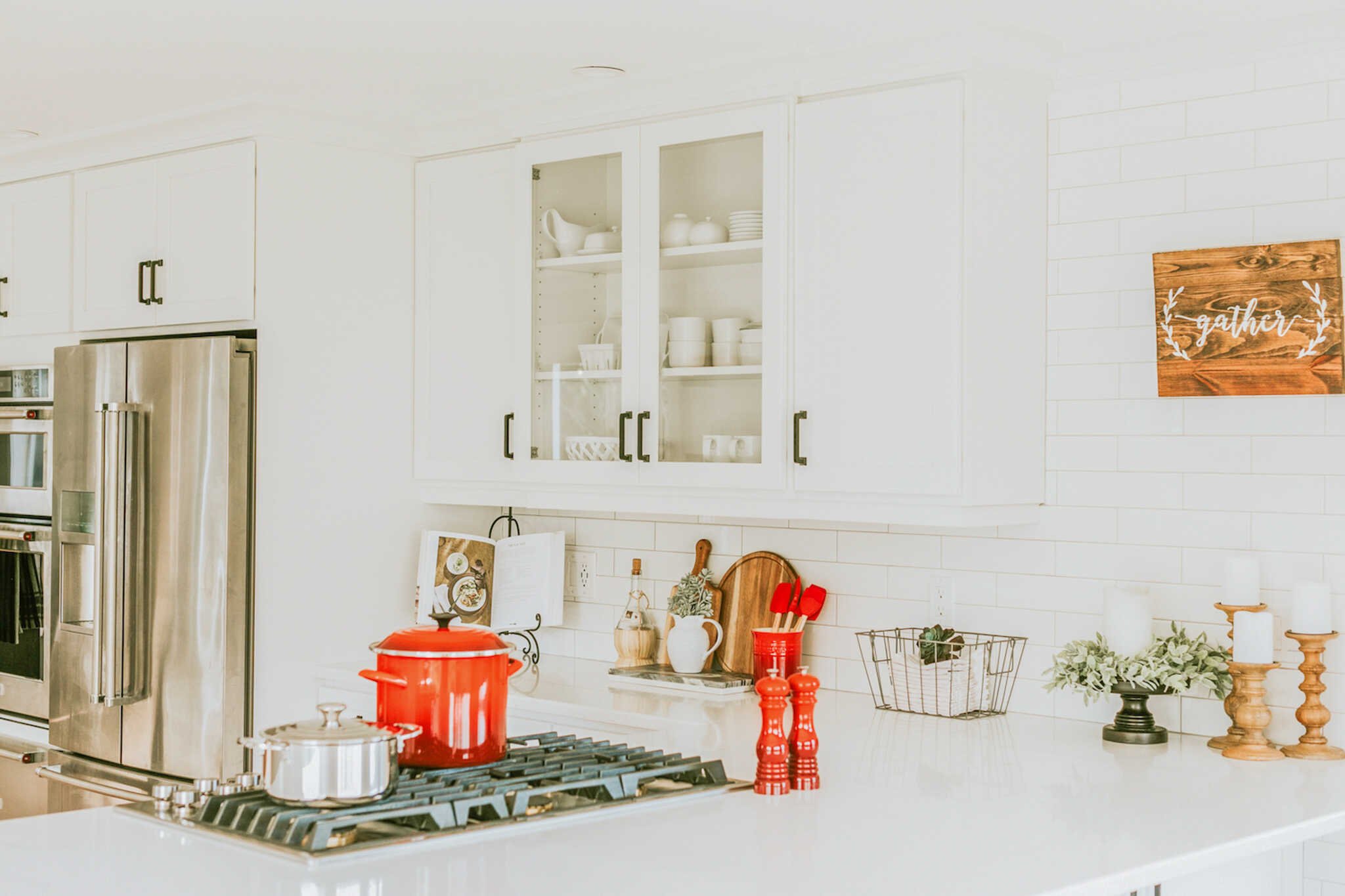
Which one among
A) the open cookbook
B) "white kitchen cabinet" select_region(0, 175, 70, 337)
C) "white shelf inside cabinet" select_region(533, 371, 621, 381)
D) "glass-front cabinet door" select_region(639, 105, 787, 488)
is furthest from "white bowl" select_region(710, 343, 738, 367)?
"white kitchen cabinet" select_region(0, 175, 70, 337)

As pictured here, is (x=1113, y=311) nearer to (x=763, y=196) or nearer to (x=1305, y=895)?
(x=763, y=196)

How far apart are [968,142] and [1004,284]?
306mm

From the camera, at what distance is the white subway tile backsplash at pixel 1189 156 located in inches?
107

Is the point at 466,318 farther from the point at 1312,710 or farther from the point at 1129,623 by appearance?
the point at 1312,710

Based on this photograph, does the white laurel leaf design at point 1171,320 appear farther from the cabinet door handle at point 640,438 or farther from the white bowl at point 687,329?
the cabinet door handle at point 640,438

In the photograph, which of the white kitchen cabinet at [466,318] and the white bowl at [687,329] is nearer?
the white bowl at [687,329]

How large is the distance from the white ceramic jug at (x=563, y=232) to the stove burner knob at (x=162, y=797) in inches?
68.9

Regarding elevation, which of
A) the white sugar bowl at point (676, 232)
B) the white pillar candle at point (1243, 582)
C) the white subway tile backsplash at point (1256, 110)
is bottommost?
the white pillar candle at point (1243, 582)

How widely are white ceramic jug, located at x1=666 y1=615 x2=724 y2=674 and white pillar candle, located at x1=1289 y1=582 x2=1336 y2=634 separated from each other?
1331 mm

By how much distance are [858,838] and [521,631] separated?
6.33 ft

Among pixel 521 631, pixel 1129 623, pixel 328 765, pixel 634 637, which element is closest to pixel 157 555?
pixel 521 631

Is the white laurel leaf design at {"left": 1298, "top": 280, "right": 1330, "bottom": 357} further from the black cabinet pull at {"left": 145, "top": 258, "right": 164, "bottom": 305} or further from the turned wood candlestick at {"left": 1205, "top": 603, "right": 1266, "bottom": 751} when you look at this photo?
the black cabinet pull at {"left": 145, "top": 258, "right": 164, "bottom": 305}

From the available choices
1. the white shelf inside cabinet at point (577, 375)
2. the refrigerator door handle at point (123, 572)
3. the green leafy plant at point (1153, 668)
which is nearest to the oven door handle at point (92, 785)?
the refrigerator door handle at point (123, 572)

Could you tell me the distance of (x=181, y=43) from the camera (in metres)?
2.89
